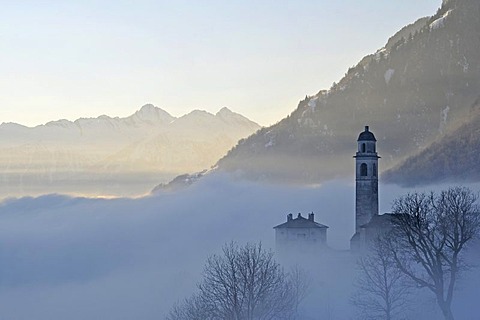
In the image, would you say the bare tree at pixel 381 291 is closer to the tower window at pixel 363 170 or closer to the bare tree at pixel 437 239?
the bare tree at pixel 437 239

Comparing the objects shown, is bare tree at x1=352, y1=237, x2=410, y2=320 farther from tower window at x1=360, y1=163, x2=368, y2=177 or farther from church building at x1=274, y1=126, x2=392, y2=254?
tower window at x1=360, y1=163, x2=368, y2=177

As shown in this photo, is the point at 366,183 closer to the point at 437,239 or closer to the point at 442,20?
the point at 437,239

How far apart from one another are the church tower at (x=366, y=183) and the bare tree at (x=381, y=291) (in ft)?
59.3

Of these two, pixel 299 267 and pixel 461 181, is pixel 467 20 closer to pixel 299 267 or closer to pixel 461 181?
pixel 461 181

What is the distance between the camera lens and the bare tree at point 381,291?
289 feet

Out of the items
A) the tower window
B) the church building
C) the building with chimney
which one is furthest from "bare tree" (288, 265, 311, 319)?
the tower window

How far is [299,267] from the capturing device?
119875mm

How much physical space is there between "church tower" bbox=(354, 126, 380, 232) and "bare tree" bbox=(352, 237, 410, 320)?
59.3 feet

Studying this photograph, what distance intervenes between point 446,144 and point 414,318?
91.2 m

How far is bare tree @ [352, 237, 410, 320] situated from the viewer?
289 ft

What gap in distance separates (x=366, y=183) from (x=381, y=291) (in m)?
33.4

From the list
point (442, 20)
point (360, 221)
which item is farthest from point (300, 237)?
point (442, 20)

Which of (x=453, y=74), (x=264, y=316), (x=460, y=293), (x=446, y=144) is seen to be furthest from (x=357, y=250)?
(x=453, y=74)

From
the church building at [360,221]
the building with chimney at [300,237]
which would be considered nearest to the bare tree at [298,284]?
the church building at [360,221]
